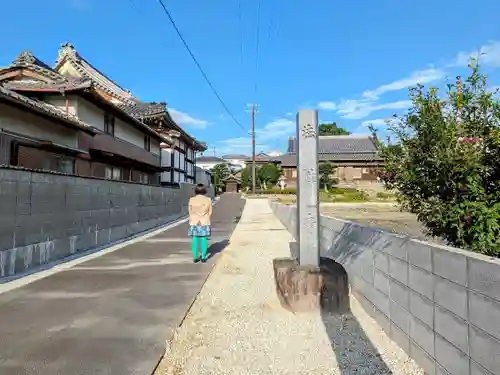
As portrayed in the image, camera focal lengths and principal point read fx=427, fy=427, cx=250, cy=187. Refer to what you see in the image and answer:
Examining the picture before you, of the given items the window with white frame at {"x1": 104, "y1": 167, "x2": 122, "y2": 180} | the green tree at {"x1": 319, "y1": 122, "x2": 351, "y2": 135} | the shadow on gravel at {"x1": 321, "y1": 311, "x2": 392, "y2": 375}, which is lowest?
the shadow on gravel at {"x1": 321, "y1": 311, "x2": 392, "y2": 375}

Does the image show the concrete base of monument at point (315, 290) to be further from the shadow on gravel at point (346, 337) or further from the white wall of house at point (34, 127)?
the white wall of house at point (34, 127)

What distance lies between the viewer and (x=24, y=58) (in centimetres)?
1762

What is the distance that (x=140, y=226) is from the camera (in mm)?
14883

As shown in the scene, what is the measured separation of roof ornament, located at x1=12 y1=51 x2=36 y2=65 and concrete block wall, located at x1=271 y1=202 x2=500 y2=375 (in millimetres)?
17255

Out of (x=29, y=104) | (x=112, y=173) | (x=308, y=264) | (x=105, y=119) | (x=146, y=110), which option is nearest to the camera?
(x=308, y=264)

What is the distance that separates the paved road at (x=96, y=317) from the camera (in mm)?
3451

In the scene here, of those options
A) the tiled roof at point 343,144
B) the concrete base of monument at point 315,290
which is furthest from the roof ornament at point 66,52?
the tiled roof at point 343,144

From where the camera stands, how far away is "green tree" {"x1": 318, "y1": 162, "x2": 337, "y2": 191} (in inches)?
1884

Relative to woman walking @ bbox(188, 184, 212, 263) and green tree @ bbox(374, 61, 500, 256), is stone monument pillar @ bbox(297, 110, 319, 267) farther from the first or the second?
woman walking @ bbox(188, 184, 212, 263)

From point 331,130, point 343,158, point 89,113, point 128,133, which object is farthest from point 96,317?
point 331,130

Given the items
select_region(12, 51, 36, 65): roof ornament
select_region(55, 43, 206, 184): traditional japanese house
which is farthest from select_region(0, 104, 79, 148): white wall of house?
select_region(55, 43, 206, 184): traditional japanese house

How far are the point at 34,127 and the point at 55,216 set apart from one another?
5.37 m

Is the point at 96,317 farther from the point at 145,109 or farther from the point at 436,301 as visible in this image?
the point at 145,109

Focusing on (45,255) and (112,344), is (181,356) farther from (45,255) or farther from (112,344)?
(45,255)
